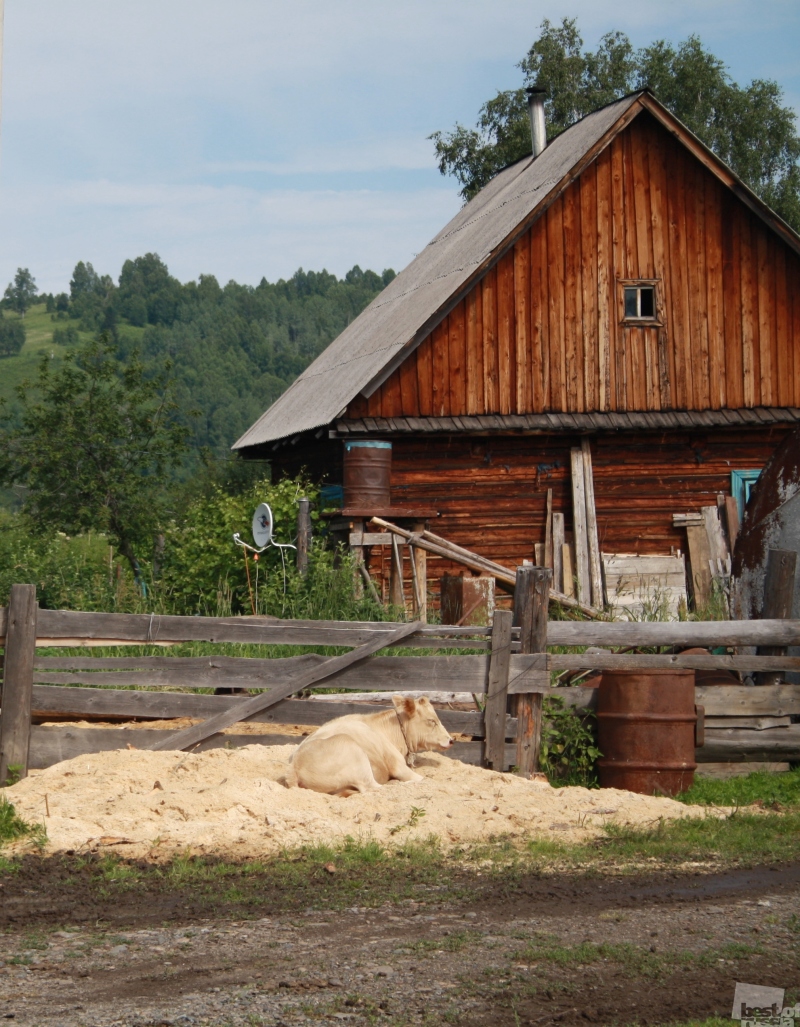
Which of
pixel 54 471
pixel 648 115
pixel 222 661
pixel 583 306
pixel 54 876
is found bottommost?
pixel 54 876

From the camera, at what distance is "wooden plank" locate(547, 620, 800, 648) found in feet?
28.9

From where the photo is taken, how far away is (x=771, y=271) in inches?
728

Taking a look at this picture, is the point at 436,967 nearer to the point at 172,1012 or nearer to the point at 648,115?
the point at 172,1012

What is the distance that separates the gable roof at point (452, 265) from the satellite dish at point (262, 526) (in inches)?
63.6

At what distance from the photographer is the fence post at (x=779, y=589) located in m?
9.45

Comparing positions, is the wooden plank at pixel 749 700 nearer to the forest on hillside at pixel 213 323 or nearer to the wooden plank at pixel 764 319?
the wooden plank at pixel 764 319

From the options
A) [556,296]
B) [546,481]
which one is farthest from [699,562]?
[556,296]

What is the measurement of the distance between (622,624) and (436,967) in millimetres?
4535

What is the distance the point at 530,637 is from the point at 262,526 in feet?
25.8

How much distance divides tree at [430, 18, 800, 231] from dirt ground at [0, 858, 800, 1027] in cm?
2958

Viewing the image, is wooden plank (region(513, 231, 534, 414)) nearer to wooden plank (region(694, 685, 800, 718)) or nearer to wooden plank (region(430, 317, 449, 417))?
wooden plank (region(430, 317, 449, 417))

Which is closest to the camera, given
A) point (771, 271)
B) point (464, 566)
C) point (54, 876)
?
point (54, 876)

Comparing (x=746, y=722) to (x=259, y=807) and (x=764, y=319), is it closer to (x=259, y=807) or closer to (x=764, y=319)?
(x=259, y=807)

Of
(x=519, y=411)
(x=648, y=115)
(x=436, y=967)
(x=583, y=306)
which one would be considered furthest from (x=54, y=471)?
(x=436, y=967)
